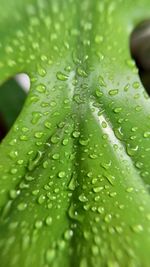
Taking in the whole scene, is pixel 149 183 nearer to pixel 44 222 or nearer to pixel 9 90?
pixel 44 222

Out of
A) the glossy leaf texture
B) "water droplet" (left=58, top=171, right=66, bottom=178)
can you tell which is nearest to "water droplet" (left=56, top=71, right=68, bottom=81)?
the glossy leaf texture

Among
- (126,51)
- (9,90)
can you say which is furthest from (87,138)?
(9,90)

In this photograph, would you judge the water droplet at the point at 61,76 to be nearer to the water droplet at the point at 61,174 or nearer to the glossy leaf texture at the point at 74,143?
the glossy leaf texture at the point at 74,143

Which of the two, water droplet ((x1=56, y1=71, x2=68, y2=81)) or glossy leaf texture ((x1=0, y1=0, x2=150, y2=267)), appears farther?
water droplet ((x1=56, y1=71, x2=68, y2=81))

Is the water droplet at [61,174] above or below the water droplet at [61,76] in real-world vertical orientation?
below

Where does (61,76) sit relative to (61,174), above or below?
above

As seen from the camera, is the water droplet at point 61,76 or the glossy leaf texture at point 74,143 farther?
the water droplet at point 61,76

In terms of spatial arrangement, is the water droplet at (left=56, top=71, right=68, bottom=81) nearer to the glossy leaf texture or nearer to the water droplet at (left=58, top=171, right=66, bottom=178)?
the glossy leaf texture

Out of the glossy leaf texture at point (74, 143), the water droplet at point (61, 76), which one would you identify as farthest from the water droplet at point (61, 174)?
the water droplet at point (61, 76)
